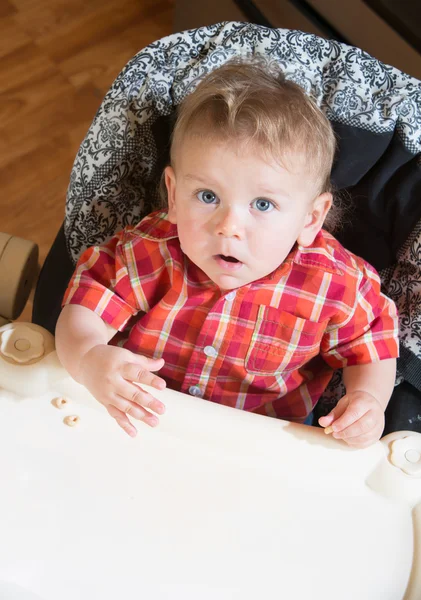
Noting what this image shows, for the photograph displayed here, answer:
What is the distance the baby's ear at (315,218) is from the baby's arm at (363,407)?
0.18 m

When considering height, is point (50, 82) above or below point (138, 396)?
below

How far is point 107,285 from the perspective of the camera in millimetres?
896

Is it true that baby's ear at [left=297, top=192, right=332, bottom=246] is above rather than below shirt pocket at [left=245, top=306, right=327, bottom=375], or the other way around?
above

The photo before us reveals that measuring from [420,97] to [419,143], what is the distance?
0.07 meters

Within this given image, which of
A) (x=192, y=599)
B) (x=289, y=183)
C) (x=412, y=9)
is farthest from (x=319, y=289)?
(x=412, y=9)

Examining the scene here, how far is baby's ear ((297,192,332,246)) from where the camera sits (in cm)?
82

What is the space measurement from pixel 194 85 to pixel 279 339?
1.12ft

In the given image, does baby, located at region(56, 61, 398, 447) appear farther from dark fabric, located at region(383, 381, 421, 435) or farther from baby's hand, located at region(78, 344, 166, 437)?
dark fabric, located at region(383, 381, 421, 435)

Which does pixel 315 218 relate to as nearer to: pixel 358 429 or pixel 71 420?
pixel 358 429

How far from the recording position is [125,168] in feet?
3.05

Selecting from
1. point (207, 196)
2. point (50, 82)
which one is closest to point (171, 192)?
point (207, 196)

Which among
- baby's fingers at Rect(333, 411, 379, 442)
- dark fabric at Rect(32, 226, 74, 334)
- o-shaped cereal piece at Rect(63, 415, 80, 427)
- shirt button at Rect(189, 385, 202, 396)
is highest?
baby's fingers at Rect(333, 411, 379, 442)

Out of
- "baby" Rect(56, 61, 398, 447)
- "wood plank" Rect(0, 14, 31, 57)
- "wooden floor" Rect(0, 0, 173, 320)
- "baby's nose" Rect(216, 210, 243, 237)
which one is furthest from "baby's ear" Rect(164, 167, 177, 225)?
"wood plank" Rect(0, 14, 31, 57)

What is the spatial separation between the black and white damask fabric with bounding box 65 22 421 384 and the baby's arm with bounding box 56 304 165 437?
10.1 inches
